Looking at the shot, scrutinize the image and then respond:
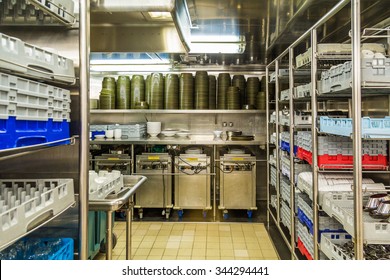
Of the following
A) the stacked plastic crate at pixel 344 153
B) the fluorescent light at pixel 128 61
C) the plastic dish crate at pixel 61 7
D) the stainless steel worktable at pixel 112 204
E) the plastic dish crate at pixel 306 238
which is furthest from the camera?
the fluorescent light at pixel 128 61

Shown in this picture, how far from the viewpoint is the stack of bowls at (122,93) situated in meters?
5.10

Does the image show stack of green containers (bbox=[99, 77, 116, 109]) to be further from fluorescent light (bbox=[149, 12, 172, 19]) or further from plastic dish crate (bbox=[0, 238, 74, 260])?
plastic dish crate (bbox=[0, 238, 74, 260])

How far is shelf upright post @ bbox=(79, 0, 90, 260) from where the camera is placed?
1.59 meters

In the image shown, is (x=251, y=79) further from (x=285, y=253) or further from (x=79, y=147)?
(x=79, y=147)

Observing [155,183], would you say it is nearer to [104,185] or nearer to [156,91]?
[156,91]

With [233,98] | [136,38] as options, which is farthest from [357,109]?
[233,98]

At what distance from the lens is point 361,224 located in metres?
1.74

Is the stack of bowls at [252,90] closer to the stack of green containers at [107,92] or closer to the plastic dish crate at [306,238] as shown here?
the stack of green containers at [107,92]

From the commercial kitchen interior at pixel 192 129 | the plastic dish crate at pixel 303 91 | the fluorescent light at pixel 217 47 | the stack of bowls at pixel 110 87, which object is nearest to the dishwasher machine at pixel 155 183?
the commercial kitchen interior at pixel 192 129

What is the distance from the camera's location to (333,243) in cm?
217

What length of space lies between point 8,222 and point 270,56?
438 centimetres

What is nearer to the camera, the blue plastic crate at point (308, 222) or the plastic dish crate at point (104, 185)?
the plastic dish crate at point (104, 185)

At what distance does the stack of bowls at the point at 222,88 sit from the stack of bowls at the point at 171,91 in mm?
632

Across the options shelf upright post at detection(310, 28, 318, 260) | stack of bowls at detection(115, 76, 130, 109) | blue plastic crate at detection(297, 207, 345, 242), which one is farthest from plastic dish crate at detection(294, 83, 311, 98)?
stack of bowls at detection(115, 76, 130, 109)
